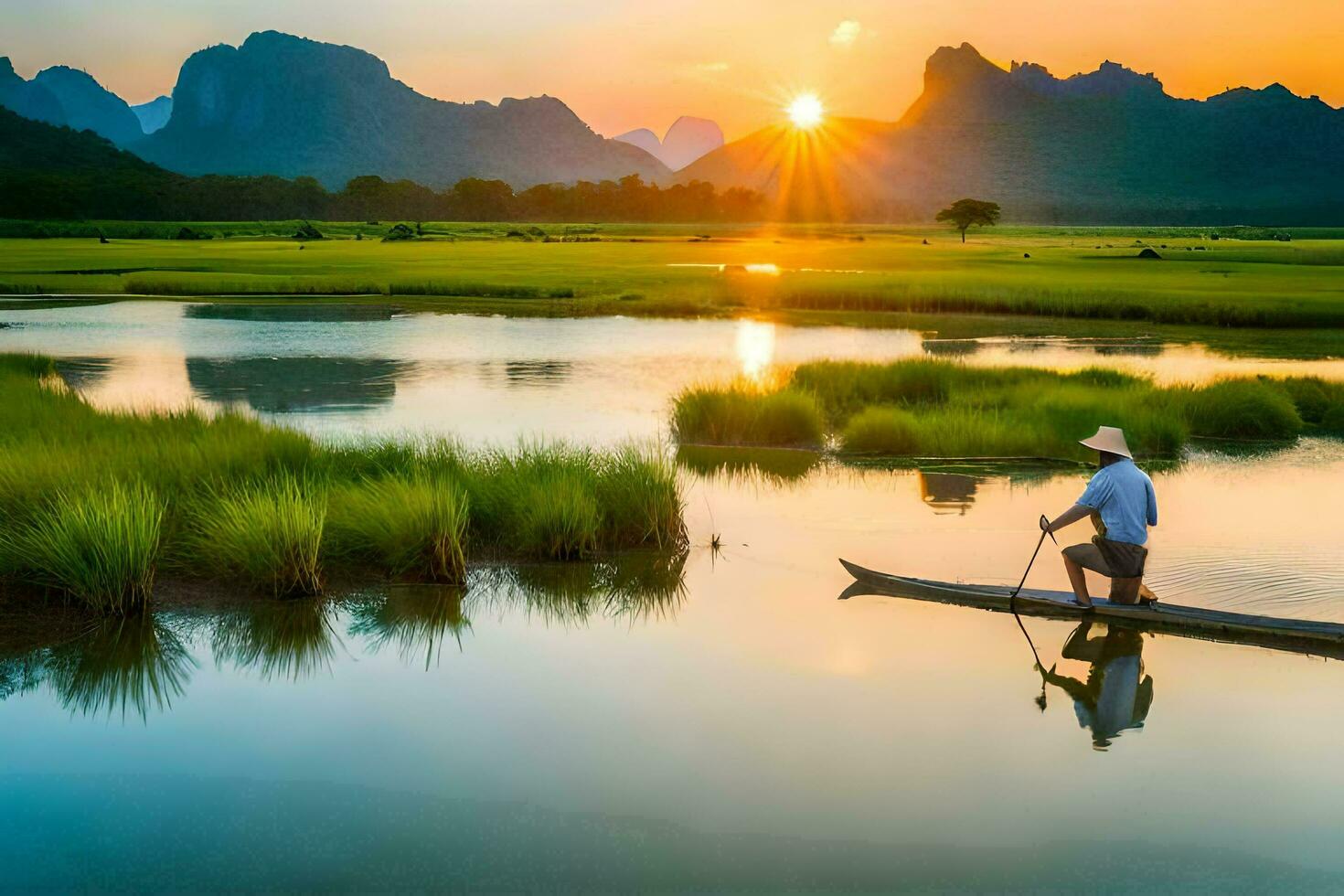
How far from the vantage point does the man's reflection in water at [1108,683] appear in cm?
842

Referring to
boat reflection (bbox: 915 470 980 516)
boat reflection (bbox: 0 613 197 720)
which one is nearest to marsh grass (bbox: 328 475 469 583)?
boat reflection (bbox: 0 613 197 720)

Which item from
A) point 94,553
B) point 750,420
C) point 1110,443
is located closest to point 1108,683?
point 1110,443

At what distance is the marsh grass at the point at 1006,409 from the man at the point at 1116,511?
822cm

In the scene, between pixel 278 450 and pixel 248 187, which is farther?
pixel 248 187

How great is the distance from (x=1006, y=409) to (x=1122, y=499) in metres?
10.9

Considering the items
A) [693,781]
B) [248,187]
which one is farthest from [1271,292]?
[248,187]

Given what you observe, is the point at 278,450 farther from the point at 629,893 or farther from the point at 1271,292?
the point at 1271,292

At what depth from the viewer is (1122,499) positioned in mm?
9617

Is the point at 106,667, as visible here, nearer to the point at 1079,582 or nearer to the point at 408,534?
the point at 408,534

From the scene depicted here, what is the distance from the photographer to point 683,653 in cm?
989

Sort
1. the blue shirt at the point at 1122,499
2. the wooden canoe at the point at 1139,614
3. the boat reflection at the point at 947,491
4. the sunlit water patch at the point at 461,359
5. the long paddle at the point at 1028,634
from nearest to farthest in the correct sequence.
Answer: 1. the long paddle at the point at 1028,634
2. the wooden canoe at the point at 1139,614
3. the blue shirt at the point at 1122,499
4. the boat reflection at the point at 947,491
5. the sunlit water patch at the point at 461,359

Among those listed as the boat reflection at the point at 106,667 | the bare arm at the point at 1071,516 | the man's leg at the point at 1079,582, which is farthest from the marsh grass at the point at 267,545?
the man's leg at the point at 1079,582

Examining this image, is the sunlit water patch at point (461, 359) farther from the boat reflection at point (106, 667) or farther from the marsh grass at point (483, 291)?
the boat reflection at point (106, 667)

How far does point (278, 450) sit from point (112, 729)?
5.97 m
